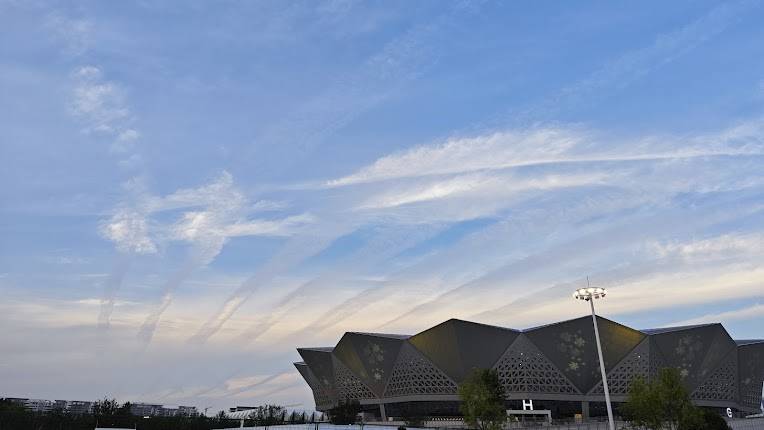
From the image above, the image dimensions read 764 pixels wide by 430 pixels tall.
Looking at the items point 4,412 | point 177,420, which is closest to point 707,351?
point 177,420

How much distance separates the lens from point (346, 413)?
86.9 m

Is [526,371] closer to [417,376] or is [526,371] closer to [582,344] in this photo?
[582,344]

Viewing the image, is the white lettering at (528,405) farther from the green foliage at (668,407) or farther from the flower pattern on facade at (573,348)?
the green foliage at (668,407)

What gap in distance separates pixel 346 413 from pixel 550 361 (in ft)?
105

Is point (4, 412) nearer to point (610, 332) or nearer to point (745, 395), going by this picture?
point (610, 332)

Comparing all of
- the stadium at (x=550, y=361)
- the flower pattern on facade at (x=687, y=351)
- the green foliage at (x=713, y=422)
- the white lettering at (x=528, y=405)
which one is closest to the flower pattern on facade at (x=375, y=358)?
the stadium at (x=550, y=361)

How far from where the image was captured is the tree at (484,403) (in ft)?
157

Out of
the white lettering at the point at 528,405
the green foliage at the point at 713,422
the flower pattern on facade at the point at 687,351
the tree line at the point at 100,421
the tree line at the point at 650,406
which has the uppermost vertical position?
the flower pattern on facade at the point at 687,351

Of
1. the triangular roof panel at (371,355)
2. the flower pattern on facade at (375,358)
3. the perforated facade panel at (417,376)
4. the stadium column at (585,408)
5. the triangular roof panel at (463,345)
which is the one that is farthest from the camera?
the flower pattern on facade at (375,358)

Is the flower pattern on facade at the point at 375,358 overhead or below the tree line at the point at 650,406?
overhead

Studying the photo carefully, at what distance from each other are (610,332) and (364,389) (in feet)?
132

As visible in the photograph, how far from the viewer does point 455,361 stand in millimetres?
80312

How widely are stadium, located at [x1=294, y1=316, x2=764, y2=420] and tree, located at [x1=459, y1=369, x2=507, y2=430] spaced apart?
2791 cm

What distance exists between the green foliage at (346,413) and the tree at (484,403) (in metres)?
39.7
